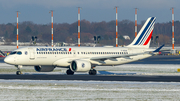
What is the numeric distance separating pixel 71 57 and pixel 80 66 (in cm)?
308

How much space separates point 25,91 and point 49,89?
2.10m

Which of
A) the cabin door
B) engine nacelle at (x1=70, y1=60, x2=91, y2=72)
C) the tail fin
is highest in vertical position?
the tail fin

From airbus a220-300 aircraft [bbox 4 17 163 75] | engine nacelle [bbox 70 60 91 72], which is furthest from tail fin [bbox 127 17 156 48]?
engine nacelle [bbox 70 60 91 72]

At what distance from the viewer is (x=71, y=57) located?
43406 mm

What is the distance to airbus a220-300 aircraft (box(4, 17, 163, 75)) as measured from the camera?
41.1 meters

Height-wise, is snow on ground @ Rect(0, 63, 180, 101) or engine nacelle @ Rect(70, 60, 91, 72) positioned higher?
engine nacelle @ Rect(70, 60, 91, 72)

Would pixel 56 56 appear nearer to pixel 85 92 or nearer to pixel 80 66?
pixel 80 66

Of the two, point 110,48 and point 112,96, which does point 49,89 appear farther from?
point 110,48

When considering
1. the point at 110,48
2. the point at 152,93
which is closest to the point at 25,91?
the point at 152,93

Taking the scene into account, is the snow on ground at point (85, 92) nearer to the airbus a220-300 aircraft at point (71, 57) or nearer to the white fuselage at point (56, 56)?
the airbus a220-300 aircraft at point (71, 57)

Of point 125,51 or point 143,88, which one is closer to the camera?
point 143,88

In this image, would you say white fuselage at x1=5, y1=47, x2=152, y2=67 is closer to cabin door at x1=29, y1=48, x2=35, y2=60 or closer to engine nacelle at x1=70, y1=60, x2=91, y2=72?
cabin door at x1=29, y1=48, x2=35, y2=60

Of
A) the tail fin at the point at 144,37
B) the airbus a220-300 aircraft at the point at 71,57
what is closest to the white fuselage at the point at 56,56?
the airbus a220-300 aircraft at the point at 71,57

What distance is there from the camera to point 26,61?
4122cm
